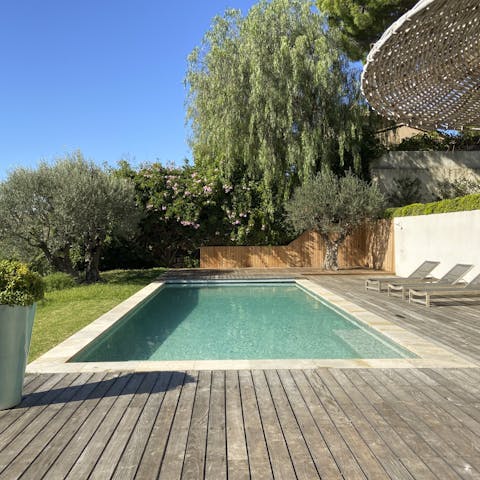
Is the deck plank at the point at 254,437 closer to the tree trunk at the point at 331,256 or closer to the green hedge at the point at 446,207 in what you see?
the green hedge at the point at 446,207

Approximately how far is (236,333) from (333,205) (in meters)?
9.01

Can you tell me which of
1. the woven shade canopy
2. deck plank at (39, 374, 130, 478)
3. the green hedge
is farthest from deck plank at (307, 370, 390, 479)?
the green hedge

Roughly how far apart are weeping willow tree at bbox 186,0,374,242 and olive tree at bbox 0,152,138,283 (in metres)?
5.79

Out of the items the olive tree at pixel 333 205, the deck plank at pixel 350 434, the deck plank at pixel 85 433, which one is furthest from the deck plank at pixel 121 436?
the olive tree at pixel 333 205

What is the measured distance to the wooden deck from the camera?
249 cm

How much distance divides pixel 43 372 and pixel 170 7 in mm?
12219

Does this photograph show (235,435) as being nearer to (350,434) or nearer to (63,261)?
(350,434)

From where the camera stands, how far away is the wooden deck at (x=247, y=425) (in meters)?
2.49

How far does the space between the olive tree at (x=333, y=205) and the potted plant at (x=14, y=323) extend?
13.1 meters

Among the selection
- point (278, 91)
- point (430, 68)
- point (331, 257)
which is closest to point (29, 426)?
point (430, 68)

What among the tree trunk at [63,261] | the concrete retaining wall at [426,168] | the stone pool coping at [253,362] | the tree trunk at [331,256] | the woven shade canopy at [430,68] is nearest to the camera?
the stone pool coping at [253,362]

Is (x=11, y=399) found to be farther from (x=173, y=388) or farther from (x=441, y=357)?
(x=441, y=357)

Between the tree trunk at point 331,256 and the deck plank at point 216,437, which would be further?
the tree trunk at point 331,256

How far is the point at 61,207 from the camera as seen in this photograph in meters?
12.5
